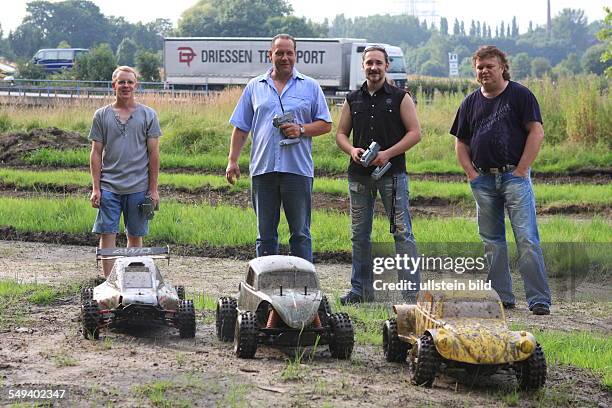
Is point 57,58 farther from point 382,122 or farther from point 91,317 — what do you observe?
point 91,317

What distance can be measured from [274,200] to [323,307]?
1.68 meters

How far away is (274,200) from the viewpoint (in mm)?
9016

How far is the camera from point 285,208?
8.98 m

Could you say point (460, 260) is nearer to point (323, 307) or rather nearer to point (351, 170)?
point (351, 170)

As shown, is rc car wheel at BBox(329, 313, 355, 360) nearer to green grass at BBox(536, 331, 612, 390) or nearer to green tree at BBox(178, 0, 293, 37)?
green grass at BBox(536, 331, 612, 390)

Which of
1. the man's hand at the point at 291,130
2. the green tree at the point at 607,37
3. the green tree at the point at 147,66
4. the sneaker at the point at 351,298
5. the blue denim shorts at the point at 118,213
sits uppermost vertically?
the green tree at the point at 147,66

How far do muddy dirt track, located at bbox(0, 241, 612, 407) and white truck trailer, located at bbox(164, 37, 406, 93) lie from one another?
1722 inches

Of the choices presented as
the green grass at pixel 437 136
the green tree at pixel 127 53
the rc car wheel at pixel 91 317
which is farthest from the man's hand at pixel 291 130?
the green tree at pixel 127 53

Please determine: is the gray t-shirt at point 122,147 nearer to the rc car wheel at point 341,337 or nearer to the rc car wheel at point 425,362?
the rc car wheel at point 341,337

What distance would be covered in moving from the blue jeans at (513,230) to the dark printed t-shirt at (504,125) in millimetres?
171

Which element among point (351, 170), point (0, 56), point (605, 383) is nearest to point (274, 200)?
point (351, 170)

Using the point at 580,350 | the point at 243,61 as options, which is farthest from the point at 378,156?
the point at 243,61

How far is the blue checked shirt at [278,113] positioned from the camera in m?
8.85

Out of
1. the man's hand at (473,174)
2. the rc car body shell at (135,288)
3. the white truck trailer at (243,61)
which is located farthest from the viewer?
the white truck trailer at (243,61)
